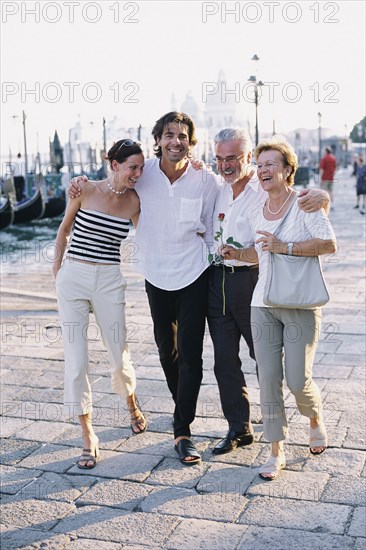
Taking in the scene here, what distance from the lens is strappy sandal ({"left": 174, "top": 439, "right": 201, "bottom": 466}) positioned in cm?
344

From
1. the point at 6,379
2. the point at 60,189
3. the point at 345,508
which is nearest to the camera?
the point at 345,508

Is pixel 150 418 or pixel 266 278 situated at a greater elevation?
pixel 266 278

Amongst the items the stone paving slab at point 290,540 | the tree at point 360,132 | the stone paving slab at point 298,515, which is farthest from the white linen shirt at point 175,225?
the tree at point 360,132

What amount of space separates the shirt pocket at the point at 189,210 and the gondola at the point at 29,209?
17417 millimetres

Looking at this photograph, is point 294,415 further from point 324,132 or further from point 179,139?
point 324,132

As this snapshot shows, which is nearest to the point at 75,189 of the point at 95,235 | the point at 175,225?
the point at 95,235

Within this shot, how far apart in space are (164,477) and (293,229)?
114 centimetres

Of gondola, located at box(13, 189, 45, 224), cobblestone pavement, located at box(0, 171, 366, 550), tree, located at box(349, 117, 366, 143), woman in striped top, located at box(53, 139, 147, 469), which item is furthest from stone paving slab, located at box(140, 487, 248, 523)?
tree, located at box(349, 117, 366, 143)

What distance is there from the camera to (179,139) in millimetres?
3475

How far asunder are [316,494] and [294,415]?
0.94 meters

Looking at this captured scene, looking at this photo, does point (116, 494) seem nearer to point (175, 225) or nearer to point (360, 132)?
point (175, 225)

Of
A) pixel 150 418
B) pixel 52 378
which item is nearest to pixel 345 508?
pixel 150 418

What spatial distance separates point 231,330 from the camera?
11.7 ft

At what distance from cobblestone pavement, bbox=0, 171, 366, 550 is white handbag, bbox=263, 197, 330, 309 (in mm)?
716
